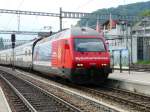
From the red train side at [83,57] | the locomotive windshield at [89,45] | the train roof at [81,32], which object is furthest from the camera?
the train roof at [81,32]

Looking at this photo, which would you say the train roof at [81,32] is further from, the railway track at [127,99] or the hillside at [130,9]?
the hillside at [130,9]

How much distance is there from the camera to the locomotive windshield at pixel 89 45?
22184 mm

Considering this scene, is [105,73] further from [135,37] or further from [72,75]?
[135,37]

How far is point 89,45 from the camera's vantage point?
22391 millimetres

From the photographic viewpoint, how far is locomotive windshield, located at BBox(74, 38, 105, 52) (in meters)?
22.2

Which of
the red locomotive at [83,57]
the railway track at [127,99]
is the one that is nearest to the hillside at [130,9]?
the red locomotive at [83,57]

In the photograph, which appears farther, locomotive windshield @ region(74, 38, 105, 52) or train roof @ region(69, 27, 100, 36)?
train roof @ region(69, 27, 100, 36)

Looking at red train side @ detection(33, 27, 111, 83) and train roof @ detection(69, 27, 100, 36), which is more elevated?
train roof @ detection(69, 27, 100, 36)

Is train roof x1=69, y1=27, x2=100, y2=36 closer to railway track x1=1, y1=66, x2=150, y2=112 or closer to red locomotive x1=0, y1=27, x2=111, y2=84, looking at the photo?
red locomotive x1=0, y1=27, x2=111, y2=84

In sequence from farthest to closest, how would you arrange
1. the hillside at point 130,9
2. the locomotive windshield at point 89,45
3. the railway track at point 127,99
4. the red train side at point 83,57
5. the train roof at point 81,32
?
the hillside at point 130,9 < the train roof at point 81,32 < the locomotive windshield at point 89,45 < the red train side at point 83,57 < the railway track at point 127,99

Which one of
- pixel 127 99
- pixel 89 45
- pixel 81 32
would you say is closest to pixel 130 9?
pixel 81 32

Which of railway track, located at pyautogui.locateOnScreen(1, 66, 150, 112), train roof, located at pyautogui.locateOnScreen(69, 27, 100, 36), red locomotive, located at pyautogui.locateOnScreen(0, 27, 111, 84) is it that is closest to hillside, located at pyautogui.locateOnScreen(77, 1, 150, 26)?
train roof, located at pyautogui.locateOnScreen(69, 27, 100, 36)

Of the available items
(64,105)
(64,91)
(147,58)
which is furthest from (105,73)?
(147,58)

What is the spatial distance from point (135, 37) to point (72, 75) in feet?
192
